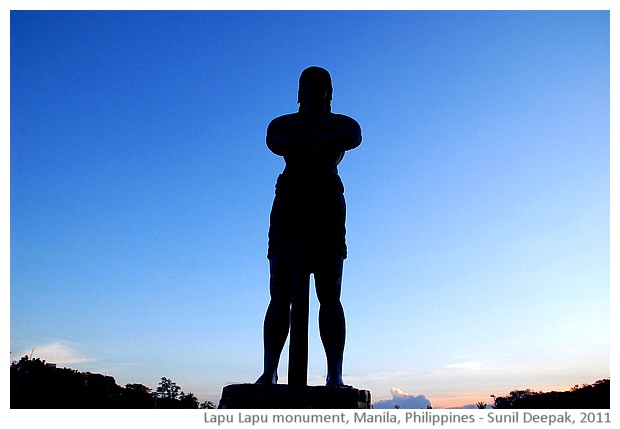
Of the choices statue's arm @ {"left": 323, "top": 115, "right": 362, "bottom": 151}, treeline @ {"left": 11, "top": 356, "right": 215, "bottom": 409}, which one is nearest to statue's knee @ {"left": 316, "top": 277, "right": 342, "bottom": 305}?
statue's arm @ {"left": 323, "top": 115, "right": 362, "bottom": 151}

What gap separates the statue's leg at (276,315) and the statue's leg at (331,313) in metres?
0.41

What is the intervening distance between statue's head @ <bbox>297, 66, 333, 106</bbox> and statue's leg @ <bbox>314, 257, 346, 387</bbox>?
7.32ft

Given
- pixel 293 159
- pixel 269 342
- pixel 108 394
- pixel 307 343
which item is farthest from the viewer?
pixel 108 394

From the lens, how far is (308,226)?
654 cm

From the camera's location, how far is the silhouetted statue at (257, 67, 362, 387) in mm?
6305

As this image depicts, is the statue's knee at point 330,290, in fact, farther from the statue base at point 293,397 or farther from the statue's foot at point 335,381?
the statue base at point 293,397

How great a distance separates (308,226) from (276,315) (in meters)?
1.18

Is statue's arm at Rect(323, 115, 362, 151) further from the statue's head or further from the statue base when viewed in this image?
the statue base

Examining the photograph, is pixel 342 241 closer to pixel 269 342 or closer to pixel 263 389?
pixel 269 342

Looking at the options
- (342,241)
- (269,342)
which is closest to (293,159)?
(342,241)

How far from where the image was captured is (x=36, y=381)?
32969 millimetres

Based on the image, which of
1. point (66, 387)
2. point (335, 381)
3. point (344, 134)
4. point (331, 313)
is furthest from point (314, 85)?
point (66, 387)
